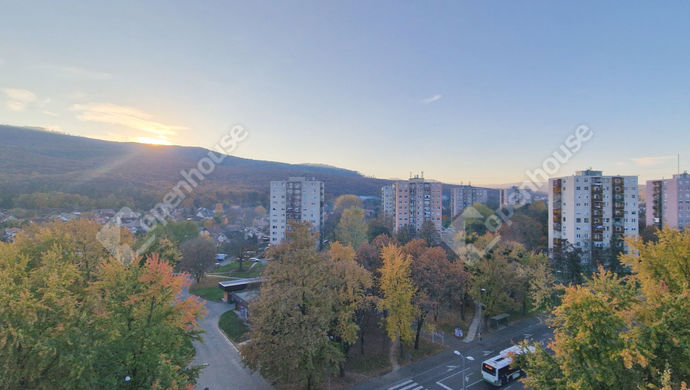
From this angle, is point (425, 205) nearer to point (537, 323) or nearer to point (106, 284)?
point (537, 323)

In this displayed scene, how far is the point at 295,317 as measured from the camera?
39.9 ft

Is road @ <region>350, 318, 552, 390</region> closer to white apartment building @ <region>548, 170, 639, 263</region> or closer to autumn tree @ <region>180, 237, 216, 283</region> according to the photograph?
white apartment building @ <region>548, 170, 639, 263</region>

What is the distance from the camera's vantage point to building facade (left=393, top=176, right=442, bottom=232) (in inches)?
1988


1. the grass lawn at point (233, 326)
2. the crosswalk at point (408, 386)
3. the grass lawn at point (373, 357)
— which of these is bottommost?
the grass lawn at point (233, 326)

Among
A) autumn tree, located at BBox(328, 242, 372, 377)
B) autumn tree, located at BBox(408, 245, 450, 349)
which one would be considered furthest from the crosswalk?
autumn tree, located at BBox(408, 245, 450, 349)

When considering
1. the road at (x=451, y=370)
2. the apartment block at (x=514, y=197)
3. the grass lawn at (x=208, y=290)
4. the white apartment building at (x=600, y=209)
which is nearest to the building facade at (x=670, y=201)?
the white apartment building at (x=600, y=209)

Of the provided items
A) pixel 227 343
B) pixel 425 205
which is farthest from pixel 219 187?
pixel 227 343

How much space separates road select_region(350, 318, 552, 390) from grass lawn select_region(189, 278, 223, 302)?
18491mm

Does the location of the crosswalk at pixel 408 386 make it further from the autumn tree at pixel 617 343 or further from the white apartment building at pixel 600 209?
the white apartment building at pixel 600 209

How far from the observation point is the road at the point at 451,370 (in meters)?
14.8

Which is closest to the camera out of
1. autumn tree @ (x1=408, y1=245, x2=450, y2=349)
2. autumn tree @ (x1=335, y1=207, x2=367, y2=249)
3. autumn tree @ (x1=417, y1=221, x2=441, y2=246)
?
autumn tree @ (x1=408, y1=245, x2=450, y2=349)

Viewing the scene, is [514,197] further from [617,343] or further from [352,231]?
[617,343]

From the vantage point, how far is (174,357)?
Result: 9.65 m

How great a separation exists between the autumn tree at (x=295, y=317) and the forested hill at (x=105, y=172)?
127 ft
